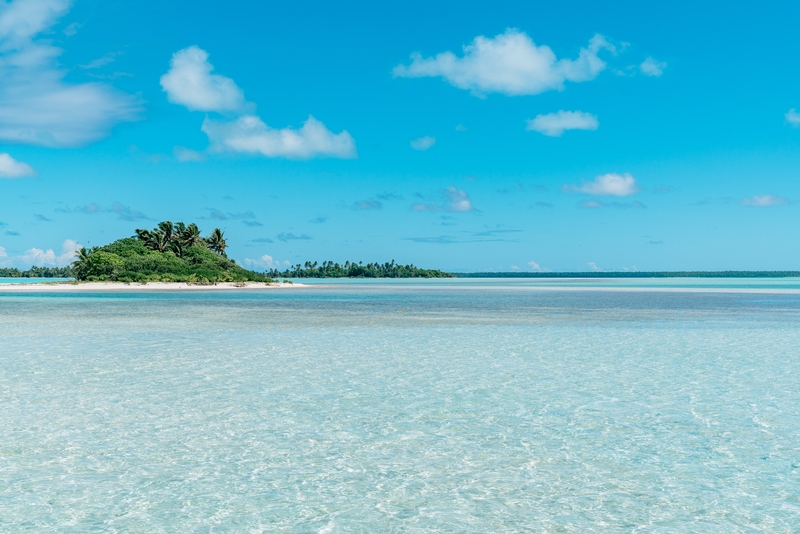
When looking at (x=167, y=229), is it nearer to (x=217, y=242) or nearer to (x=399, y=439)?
(x=217, y=242)

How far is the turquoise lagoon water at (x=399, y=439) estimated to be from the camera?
7.33 meters

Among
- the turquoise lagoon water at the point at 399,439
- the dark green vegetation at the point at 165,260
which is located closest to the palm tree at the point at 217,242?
the dark green vegetation at the point at 165,260

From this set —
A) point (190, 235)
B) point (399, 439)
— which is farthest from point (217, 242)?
point (399, 439)

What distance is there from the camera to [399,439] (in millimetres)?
10383

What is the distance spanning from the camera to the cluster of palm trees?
410 ft

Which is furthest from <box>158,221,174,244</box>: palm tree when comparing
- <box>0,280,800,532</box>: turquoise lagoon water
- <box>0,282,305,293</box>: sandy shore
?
<box>0,280,800,532</box>: turquoise lagoon water

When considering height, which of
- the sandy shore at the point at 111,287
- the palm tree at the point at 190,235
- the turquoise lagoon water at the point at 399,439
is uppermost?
the palm tree at the point at 190,235

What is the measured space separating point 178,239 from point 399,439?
12344 cm

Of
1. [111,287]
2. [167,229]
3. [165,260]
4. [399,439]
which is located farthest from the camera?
[167,229]

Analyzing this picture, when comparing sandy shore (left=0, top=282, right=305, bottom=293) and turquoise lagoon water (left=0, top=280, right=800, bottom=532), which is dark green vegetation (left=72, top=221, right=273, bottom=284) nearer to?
sandy shore (left=0, top=282, right=305, bottom=293)

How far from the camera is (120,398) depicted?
13.4 m

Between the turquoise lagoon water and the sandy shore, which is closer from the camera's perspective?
the turquoise lagoon water

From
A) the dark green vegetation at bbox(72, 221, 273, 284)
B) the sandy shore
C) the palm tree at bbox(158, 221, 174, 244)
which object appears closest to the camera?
the sandy shore

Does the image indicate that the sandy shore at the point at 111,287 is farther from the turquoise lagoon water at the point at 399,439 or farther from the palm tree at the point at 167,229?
the turquoise lagoon water at the point at 399,439
